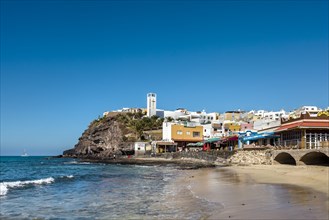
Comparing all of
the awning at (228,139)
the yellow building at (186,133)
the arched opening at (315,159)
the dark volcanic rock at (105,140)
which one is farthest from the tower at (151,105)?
the arched opening at (315,159)

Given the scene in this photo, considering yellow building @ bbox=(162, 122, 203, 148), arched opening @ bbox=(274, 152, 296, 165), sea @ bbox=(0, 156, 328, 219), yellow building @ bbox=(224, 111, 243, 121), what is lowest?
sea @ bbox=(0, 156, 328, 219)

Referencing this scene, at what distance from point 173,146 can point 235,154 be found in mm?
35235

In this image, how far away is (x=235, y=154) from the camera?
5312 centimetres

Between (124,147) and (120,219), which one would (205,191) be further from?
(124,147)

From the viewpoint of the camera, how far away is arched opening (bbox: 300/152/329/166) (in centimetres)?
3625

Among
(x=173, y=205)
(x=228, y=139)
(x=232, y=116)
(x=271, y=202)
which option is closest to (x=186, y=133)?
(x=228, y=139)

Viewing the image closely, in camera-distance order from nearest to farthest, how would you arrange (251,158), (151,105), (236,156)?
(251,158), (236,156), (151,105)

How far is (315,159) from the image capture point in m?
37.6

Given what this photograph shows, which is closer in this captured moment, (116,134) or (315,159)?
(315,159)

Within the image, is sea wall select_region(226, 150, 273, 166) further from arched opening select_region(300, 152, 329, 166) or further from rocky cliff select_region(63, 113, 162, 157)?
rocky cliff select_region(63, 113, 162, 157)

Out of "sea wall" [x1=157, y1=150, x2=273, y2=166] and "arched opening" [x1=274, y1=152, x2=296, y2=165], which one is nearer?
"arched opening" [x1=274, y1=152, x2=296, y2=165]

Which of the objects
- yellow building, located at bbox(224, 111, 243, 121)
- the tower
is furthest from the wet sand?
the tower

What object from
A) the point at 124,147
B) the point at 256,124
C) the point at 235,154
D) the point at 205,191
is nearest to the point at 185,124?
the point at 124,147

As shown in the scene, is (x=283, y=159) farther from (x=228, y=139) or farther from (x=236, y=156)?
(x=228, y=139)
